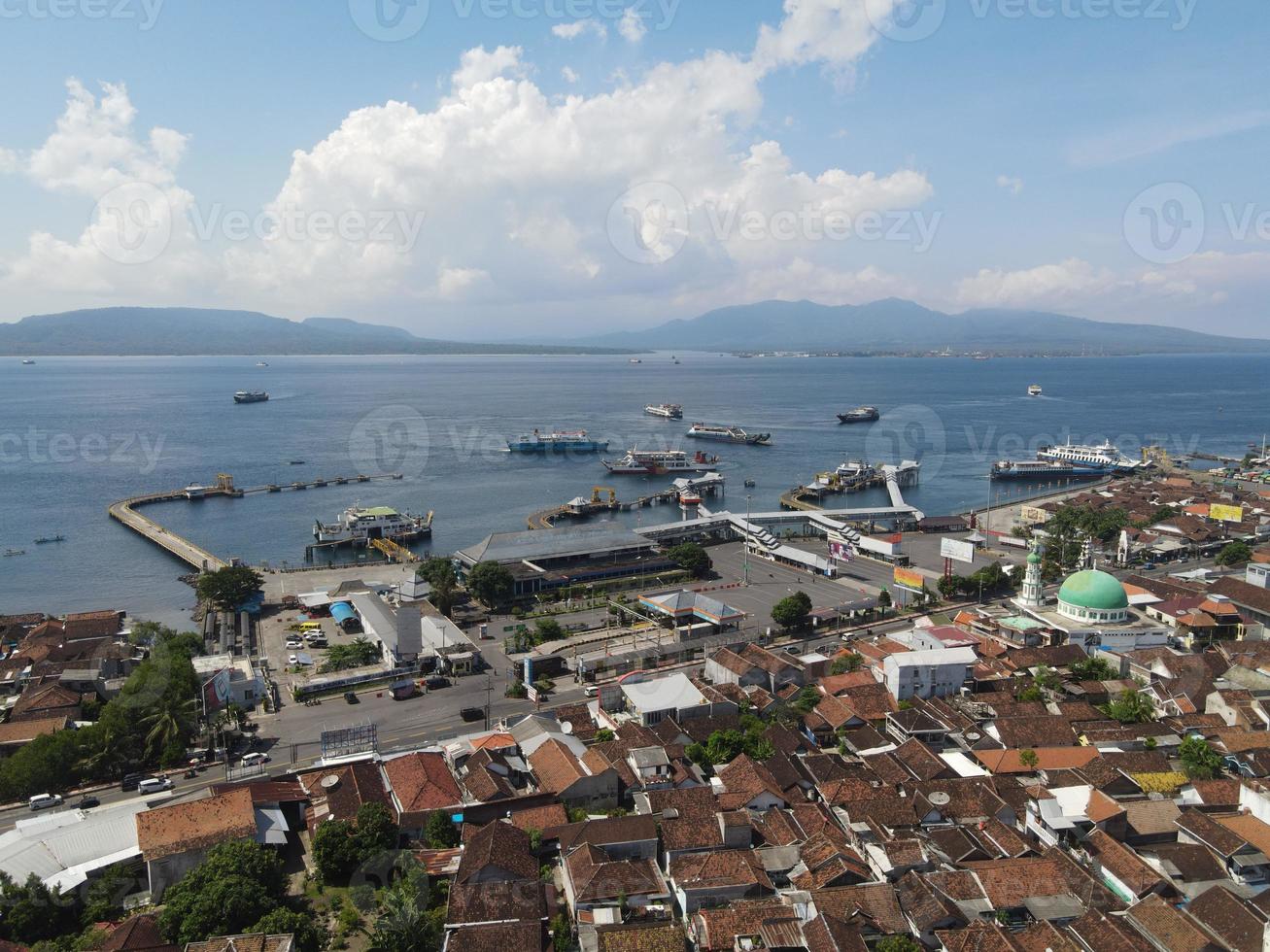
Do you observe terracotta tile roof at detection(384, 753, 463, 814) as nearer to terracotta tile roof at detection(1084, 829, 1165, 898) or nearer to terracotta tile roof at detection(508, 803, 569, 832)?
terracotta tile roof at detection(508, 803, 569, 832)

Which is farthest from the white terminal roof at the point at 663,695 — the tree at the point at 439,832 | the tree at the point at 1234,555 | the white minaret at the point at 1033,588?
the tree at the point at 1234,555

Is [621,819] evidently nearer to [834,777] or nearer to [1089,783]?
[834,777]

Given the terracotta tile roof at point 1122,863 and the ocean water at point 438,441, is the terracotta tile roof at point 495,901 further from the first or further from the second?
the ocean water at point 438,441

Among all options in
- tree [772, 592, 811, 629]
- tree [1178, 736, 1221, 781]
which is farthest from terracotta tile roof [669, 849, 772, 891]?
tree [772, 592, 811, 629]

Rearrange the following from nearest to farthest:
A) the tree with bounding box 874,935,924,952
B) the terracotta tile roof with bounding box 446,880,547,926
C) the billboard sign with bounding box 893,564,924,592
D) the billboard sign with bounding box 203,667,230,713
A: the tree with bounding box 874,935,924,952 < the terracotta tile roof with bounding box 446,880,547,926 < the billboard sign with bounding box 203,667,230,713 < the billboard sign with bounding box 893,564,924,592

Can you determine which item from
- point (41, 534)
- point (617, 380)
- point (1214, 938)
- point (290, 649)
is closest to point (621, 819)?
point (1214, 938)

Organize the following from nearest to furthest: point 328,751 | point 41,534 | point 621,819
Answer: point 621,819
point 328,751
point 41,534
